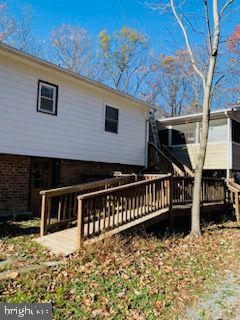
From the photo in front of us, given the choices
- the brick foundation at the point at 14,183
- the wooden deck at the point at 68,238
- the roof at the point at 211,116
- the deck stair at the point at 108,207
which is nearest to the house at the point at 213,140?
the roof at the point at 211,116

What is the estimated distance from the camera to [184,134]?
1844 centimetres

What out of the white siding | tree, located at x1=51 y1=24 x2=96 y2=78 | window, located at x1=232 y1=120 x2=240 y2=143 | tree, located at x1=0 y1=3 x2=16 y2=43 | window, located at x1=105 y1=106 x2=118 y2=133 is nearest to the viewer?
the white siding

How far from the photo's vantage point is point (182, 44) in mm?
11438

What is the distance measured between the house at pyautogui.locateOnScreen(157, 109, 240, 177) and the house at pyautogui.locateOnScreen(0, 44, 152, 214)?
448cm

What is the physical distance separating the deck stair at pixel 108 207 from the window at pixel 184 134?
8020mm

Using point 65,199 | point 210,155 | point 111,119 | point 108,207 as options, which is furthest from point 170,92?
point 108,207

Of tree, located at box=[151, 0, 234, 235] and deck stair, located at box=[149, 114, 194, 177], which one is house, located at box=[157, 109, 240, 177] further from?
tree, located at box=[151, 0, 234, 235]

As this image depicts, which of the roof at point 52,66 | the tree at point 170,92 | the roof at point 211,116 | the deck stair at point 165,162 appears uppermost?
the tree at point 170,92

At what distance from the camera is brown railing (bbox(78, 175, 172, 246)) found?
22.4ft

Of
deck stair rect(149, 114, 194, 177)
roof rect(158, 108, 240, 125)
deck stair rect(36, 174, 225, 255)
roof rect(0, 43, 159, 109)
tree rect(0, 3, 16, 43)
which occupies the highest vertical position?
tree rect(0, 3, 16, 43)

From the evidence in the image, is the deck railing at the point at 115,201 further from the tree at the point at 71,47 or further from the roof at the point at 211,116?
the tree at the point at 71,47

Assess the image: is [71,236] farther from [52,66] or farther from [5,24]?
[5,24]

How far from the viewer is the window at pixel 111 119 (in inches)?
544

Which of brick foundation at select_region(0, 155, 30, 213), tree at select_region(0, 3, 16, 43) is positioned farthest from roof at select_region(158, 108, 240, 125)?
tree at select_region(0, 3, 16, 43)
